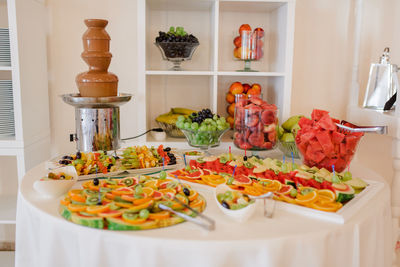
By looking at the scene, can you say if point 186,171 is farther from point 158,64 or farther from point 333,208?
point 158,64

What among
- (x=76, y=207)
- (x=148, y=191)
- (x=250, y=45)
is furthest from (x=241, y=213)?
(x=250, y=45)

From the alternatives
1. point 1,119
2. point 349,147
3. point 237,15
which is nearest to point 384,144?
point 349,147

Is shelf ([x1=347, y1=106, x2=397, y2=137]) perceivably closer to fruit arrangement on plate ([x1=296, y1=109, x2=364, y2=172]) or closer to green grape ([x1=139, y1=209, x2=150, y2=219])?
fruit arrangement on plate ([x1=296, y1=109, x2=364, y2=172])

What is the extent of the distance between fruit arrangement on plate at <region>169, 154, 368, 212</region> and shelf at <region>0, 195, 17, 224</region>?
0.96 m

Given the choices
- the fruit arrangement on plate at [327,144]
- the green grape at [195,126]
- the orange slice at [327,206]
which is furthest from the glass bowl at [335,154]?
the green grape at [195,126]

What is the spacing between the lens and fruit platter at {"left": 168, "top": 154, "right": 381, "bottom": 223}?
1018mm

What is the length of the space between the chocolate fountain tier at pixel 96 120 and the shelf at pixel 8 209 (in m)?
0.63

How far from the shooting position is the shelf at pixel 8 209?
1.74 meters

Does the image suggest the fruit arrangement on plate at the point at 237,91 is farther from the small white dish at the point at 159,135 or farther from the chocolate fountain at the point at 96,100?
the chocolate fountain at the point at 96,100

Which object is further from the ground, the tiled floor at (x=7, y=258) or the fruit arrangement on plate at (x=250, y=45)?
the fruit arrangement on plate at (x=250, y=45)

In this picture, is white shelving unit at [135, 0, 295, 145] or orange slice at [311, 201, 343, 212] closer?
orange slice at [311, 201, 343, 212]

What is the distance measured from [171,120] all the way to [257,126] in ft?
1.66

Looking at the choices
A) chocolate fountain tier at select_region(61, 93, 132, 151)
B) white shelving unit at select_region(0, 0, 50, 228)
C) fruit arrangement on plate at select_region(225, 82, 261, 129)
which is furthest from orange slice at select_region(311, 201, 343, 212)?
white shelving unit at select_region(0, 0, 50, 228)

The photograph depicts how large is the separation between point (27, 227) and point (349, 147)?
1.09m
